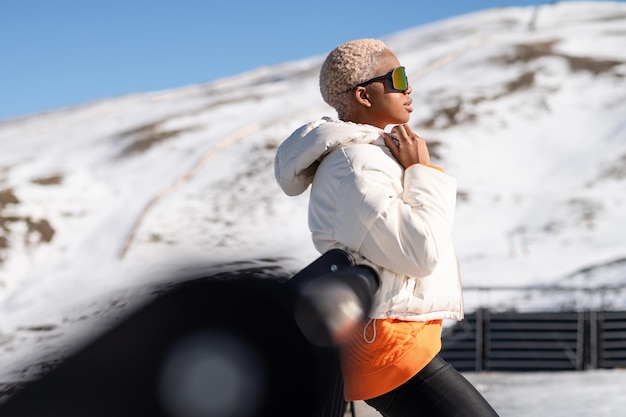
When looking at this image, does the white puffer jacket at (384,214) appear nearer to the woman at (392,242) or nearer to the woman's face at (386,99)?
the woman at (392,242)

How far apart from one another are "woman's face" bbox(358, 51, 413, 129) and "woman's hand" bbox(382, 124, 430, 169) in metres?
0.14

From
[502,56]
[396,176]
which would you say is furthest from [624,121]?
[396,176]

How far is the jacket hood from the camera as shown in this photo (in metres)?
1.91

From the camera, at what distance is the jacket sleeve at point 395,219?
174cm

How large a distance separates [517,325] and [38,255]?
1914cm

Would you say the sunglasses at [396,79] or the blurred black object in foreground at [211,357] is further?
the sunglasses at [396,79]

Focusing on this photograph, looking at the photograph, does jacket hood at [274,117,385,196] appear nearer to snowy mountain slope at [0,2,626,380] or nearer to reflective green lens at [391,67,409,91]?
reflective green lens at [391,67,409,91]

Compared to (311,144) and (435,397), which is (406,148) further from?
(435,397)

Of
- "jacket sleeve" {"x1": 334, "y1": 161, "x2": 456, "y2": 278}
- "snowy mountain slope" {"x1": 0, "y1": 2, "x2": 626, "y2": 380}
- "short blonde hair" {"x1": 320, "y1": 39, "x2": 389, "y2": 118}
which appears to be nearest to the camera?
"jacket sleeve" {"x1": 334, "y1": 161, "x2": 456, "y2": 278}

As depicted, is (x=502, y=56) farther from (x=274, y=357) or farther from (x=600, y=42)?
(x=274, y=357)

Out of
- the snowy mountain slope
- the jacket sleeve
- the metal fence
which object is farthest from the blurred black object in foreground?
the snowy mountain slope

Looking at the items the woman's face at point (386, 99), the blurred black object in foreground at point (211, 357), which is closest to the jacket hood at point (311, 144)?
the woman's face at point (386, 99)

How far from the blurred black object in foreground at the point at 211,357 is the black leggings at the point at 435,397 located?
2.76 feet

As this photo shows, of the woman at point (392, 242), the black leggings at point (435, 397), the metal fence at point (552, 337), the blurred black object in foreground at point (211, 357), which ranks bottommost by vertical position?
the metal fence at point (552, 337)
